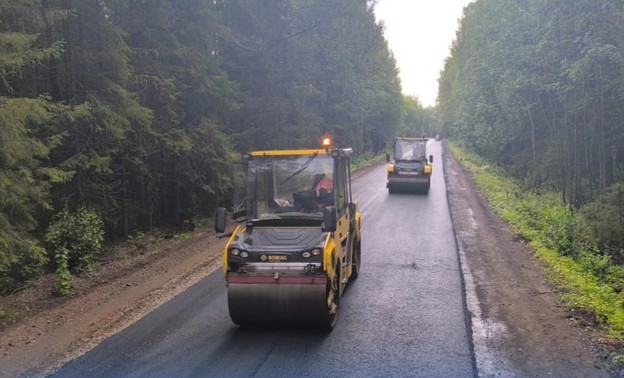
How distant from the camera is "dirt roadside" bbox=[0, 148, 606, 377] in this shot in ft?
20.8

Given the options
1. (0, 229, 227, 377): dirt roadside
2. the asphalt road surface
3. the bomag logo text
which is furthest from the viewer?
the bomag logo text

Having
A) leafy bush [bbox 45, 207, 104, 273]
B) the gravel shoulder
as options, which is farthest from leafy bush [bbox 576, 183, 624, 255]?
leafy bush [bbox 45, 207, 104, 273]

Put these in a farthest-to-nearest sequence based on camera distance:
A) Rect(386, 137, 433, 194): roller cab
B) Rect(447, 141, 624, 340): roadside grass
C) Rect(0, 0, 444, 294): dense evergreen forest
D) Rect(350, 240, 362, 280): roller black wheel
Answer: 1. Rect(386, 137, 433, 194): roller cab
2. Rect(350, 240, 362, 280): roller black wheel
3. Rect(0, 0, 444, 294): dense evergreen forest
4. Rect(447, 141, 624, 340): roadside grass

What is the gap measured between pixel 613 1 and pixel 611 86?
9.79ft

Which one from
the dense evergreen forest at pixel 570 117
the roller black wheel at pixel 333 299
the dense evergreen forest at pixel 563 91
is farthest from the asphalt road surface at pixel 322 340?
the dense evergreen forest at pixel 563 91

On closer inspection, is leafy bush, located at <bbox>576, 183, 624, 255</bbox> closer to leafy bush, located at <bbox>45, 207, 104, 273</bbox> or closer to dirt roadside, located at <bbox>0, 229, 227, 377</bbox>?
dirt roadside, located at <bbox>0, 229, 227, 377</bbox>

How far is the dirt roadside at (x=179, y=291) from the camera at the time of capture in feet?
20.8

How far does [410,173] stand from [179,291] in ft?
53.3

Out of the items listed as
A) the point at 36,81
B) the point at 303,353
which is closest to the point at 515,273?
the point at 303,353

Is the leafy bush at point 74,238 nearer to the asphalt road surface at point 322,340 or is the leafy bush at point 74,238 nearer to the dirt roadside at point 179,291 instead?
the dirt roadside at point 179,291

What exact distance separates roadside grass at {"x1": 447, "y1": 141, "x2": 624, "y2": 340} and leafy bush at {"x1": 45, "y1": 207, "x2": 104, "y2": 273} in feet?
30.5

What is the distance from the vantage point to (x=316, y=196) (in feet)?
26.1

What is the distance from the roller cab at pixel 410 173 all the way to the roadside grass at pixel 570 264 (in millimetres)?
3084

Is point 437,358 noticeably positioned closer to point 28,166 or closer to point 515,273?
point 515,273
